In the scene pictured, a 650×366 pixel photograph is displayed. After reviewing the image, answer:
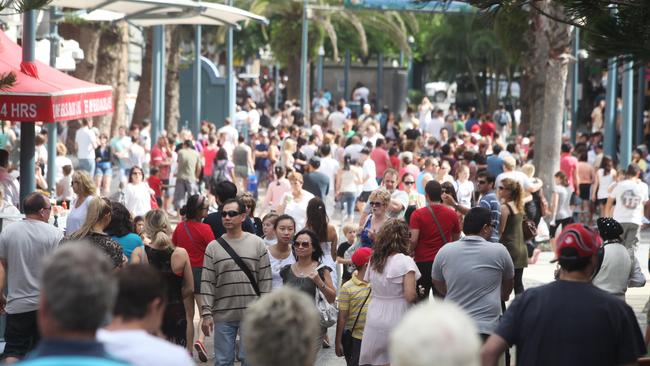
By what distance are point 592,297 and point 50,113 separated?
736cm

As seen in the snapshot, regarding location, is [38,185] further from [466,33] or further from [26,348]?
[466,33]

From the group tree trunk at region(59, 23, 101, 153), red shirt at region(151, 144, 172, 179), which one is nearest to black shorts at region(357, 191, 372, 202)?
red shirt at region(151, 144, 172, 179)

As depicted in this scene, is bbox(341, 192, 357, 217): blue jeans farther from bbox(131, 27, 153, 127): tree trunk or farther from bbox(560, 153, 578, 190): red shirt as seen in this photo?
bbox(131, 27, 153, 127): tree trunk

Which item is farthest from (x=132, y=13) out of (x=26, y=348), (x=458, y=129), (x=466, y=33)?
(x=466, y=33)

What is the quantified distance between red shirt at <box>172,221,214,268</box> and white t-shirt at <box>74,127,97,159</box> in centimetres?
1380

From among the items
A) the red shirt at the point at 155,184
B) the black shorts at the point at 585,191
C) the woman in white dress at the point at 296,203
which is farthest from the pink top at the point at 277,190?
the black shorts at the point at 585,191

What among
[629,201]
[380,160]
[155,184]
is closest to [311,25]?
[380,160]

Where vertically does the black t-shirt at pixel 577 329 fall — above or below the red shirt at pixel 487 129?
above

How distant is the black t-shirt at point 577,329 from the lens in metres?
5.54

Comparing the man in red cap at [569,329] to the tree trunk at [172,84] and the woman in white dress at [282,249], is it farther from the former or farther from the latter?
the tree trunk at [172,84]

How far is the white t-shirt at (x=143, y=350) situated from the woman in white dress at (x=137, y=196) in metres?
11.9

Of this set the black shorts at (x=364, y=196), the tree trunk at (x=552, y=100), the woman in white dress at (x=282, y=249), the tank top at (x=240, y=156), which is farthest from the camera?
the tank top at (x=240, y=156)

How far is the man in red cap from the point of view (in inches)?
218

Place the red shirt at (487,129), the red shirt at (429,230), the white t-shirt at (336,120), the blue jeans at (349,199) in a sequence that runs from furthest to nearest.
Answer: the white t-shirt at (336,120) < the red shirt at (487,129) < the blue jeans at (349,199) < the red shirt at (429,230)
